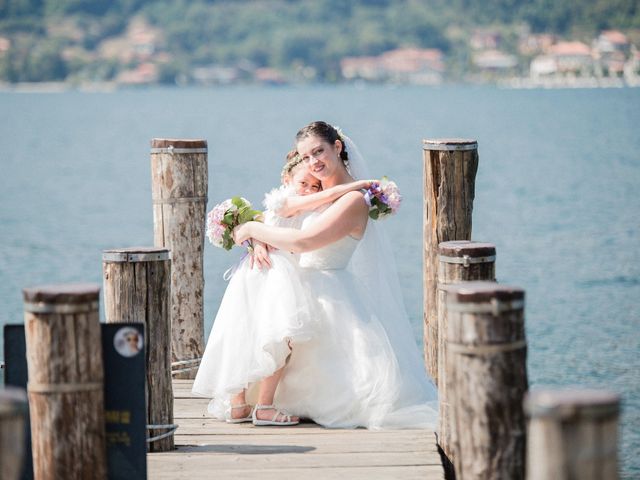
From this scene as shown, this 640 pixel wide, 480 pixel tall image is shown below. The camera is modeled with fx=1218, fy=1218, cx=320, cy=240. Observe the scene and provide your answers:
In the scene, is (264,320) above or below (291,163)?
below

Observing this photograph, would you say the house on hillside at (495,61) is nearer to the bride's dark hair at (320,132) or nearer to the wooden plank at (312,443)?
the bride's dark hair at (320,132)

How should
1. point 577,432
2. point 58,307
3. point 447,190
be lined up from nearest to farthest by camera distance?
point 577,432 → point 58,307 → point 447,190

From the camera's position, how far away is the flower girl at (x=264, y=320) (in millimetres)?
6469

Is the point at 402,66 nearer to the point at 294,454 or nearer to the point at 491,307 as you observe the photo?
the point at 294,454

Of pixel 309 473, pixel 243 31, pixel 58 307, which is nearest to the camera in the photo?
pixel 58 307

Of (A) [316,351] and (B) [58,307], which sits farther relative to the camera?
(A) [316,351]

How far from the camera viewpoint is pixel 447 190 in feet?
24.0

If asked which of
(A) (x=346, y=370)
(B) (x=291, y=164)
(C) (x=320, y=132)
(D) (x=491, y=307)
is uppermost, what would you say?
(C) (x=320, y=132)

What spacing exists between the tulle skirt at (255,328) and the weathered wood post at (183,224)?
4.24ft

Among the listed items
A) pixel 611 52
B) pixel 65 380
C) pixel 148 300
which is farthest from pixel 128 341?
pixel 611 52

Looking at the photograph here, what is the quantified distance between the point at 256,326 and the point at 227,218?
2.09 feet

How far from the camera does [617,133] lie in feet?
201

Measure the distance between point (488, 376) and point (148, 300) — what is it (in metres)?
1.96

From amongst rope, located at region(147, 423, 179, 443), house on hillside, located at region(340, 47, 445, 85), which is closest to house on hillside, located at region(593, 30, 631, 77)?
house on hillside, located at region(340, 47, 445, 85)
